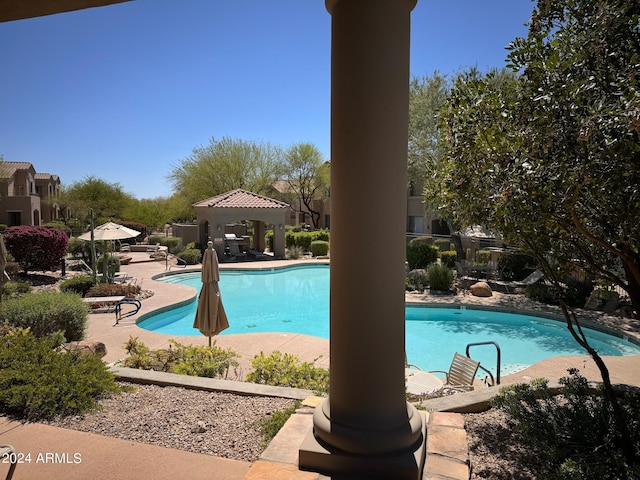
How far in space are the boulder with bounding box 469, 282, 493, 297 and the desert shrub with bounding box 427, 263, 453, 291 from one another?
977 mm

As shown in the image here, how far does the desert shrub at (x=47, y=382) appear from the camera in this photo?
4.05 m

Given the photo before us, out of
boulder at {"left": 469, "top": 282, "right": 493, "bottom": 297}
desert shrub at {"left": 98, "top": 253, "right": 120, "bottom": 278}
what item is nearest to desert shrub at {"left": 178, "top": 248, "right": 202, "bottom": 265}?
desert shrub at {"left": 98, "top": 253, "right": 120, "bottom": 278}

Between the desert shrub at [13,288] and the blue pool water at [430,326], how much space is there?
14.7 ft

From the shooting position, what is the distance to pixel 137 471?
9.82ft

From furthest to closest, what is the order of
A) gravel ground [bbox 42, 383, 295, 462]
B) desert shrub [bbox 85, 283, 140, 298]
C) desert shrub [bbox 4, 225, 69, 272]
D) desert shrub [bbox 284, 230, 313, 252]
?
desert shrub [bbox 284, 230, 313, 252], desert shrub [bbox 4, 225, 69, 272], desert shrub [bbox 85, 283, 140, 298], gravel ground [bbox 42, 383, 295, 462]

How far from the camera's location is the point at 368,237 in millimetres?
2285

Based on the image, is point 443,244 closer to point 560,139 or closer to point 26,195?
point 560,139

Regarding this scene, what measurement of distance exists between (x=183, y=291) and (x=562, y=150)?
48.5ft

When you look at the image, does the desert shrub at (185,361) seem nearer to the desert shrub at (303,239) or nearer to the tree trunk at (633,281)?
the tree trunk at (633,281)

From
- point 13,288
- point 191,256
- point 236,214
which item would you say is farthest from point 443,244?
point 13,288

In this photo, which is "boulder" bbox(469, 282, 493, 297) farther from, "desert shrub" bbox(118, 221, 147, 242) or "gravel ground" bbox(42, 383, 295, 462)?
"desert shrub" bbox(118, 221, 147, 242)

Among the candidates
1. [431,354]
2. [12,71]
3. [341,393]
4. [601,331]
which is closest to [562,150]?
[341,393]

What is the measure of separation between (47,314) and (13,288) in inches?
253

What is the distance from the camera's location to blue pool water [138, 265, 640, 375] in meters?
10.8
